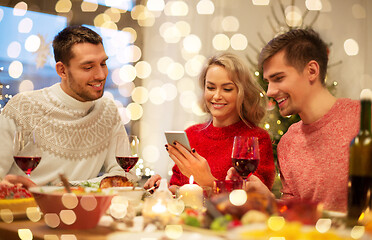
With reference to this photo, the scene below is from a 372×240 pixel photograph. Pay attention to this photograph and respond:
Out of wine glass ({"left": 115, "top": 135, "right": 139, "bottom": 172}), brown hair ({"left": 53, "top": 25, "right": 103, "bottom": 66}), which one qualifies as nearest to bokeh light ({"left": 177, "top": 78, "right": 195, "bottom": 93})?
brown hair ({"left": 53, "top": 25, "right": 103, "bottom": 66})

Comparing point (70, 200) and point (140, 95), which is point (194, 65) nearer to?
point (140, 95)

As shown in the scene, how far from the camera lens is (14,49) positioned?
335 cm

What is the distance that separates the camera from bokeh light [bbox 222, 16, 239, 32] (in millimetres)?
4293

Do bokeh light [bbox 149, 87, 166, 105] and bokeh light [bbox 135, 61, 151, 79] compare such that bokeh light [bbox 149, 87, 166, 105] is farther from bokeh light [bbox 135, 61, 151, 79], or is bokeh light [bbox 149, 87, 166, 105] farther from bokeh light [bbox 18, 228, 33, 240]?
bokeh light [bbox 18, 228, 33, 240]

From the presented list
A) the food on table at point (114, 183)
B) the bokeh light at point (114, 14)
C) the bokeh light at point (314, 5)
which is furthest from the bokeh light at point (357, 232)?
the bokeh light at point (114, 14)

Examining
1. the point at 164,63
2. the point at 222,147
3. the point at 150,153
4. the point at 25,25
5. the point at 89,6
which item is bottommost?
the point at 150,153

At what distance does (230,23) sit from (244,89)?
2241mm

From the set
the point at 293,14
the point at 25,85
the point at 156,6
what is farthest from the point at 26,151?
the point at 156,6

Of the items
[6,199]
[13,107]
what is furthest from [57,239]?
[13,107]

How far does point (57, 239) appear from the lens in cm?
89

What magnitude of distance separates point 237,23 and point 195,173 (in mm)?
2899

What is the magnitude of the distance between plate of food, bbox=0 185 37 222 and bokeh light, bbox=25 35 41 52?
246 centimetres

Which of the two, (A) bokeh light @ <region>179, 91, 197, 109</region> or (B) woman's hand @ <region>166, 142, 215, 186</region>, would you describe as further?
(A) bokeh light @ <region>179, 91, 197, 109</region>

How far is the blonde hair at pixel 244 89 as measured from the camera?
2.20m
